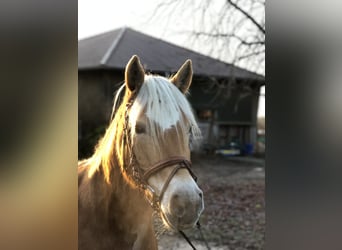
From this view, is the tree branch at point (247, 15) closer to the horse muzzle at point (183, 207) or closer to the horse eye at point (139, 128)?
the horse eye at point (139, 128)

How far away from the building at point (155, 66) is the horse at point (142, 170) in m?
0.88

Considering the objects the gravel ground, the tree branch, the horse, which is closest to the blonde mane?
the horse

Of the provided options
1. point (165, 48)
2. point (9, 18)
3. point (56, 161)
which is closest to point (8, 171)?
point (56, 161)

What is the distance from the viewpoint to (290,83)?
1013mm

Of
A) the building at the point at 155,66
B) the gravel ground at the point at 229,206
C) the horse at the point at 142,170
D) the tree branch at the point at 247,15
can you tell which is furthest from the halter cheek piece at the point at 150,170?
the tree branch at the point at 247,15

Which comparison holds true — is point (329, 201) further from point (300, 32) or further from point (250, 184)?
point (250, 184)

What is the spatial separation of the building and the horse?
2.88 feet

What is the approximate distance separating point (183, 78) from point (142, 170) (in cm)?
40

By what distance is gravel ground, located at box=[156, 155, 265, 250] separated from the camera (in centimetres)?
265

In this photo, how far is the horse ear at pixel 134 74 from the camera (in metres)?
1.11

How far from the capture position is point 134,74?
114 centimetres

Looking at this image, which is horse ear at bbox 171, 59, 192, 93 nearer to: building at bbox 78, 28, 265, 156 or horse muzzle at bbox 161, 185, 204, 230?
horse muzzle at bbox 161, 185, 204, 230

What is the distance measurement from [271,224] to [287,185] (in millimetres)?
159

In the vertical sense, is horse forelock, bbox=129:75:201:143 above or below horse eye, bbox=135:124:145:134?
above
